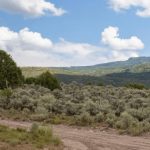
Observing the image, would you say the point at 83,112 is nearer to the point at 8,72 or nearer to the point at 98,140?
the point at 98,140

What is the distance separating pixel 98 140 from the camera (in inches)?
846

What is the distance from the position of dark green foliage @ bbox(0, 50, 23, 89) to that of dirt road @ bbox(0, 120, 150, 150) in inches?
1398

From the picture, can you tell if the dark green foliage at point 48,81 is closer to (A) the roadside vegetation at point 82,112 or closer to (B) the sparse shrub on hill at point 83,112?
(A) the roadside vegetation at point 82,112

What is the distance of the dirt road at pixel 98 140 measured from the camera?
1942 centimetres

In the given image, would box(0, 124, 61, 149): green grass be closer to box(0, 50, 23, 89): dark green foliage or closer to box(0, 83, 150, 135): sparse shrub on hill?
box(0, 83, 150, 135): sparse shrub on hill

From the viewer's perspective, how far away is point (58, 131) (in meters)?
25.2

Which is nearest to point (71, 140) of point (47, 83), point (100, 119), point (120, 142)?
point (120, 142)

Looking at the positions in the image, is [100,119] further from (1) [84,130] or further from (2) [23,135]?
(2) [23,135]

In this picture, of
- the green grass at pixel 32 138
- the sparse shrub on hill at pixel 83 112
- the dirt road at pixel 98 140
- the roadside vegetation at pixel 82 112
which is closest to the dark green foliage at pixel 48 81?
the roadside vegetation at pixel 82 112

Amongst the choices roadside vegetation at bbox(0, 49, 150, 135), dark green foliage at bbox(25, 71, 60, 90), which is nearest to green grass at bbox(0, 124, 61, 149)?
roadside vegetation at bbox(0, 49, 150, 135)

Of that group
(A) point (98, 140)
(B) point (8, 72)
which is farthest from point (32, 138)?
(B) point (8, 72)

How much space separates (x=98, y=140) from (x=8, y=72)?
40816mm

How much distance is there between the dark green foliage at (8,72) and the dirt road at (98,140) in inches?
1398

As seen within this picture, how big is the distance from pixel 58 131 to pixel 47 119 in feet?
17.8
